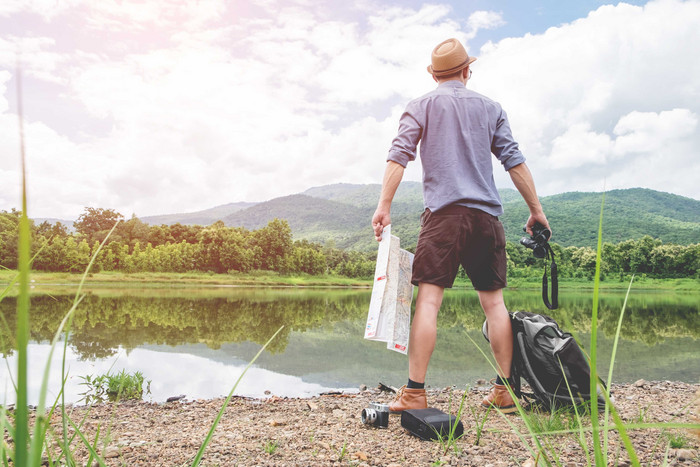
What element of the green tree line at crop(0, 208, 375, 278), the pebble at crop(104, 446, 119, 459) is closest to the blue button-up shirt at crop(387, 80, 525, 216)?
the pebble at crop(104, 446, 119, 459)

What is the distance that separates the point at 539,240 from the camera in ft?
9.40

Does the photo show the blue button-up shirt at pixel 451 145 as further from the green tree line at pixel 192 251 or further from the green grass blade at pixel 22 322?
the green tree line at pixel 192 251

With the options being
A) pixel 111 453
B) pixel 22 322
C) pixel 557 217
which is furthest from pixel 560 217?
pixel 22 322

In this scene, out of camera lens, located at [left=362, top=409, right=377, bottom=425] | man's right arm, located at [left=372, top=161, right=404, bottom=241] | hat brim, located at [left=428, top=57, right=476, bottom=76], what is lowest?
camera lens, located at [left=362, top=409, right=377, bottom=425]

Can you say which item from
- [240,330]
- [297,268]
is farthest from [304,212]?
[240,330]

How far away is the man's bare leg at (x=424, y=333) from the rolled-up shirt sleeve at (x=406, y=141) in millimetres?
800

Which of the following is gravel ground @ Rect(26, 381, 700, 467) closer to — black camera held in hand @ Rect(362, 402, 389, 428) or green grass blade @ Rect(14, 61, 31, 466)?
black camera held in hand @ Rect(362, 402, 389, 428)

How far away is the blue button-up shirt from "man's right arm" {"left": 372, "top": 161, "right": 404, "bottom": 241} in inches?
2.0

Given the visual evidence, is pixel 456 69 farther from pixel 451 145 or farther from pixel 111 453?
pixel 111 453

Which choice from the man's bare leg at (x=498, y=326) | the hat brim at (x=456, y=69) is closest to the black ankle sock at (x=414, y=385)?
the man's bare leg at (x=498, y=326)

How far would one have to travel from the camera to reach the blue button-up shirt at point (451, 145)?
269 centimetres

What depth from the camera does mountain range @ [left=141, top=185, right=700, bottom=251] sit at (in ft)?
175

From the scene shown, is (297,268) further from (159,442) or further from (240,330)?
(159,442)

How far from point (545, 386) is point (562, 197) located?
10837 cm
